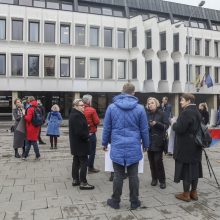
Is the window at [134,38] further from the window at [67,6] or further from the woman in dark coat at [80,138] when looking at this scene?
the woman in dark coat at [80,138]

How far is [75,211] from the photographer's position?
5398 millimetres

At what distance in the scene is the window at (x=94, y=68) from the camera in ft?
117

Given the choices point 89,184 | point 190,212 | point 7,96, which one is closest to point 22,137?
point 89,184

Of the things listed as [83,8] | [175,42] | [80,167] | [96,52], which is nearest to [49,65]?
[96,52]

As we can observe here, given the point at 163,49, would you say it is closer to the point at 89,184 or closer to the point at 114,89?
the point at 114,89

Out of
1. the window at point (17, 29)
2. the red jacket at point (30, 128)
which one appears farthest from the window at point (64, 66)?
the red jacket at point (30, 128)

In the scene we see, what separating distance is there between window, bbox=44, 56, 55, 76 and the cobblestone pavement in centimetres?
2537

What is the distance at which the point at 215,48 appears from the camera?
42.1 metres

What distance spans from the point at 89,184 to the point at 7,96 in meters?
28.5

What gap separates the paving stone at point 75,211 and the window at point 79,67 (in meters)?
29.8

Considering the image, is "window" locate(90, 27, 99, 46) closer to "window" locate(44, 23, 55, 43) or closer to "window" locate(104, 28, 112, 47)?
"window" locate(104, 28, 112, 47)

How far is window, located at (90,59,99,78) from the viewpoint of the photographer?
3566 cm

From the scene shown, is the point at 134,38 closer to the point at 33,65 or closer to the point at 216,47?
the point at 33,65

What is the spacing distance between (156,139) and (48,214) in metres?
2.63
